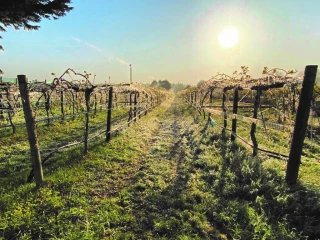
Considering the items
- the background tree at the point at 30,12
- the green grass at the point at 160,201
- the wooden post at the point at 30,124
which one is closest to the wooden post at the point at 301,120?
the green grass at the point at 160,201

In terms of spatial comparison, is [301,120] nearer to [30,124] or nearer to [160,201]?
[160,201]

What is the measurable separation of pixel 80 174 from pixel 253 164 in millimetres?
4502

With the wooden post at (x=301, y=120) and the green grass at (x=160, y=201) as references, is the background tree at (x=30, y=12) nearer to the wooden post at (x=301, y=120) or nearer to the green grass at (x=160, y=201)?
the green grass at (x=160, y=201)

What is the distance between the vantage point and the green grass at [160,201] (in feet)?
11.2

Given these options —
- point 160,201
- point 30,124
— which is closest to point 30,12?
point 30,124

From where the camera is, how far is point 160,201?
14.6 ft

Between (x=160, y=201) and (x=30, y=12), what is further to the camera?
(x=30, y=12)

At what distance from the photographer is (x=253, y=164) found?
5414 mm

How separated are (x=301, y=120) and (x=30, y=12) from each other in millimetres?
12594

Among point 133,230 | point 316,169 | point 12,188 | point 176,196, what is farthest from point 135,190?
point 316,169

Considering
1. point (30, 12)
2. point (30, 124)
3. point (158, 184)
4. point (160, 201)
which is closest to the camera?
point (160, 201)

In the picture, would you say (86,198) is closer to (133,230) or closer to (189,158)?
(133,230)

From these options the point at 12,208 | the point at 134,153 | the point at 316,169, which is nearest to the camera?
the point at 12,208

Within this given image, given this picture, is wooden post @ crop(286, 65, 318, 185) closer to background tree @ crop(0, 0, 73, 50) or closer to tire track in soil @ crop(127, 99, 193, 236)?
tire track in soil @ crop(127, 99, 193, 236)
